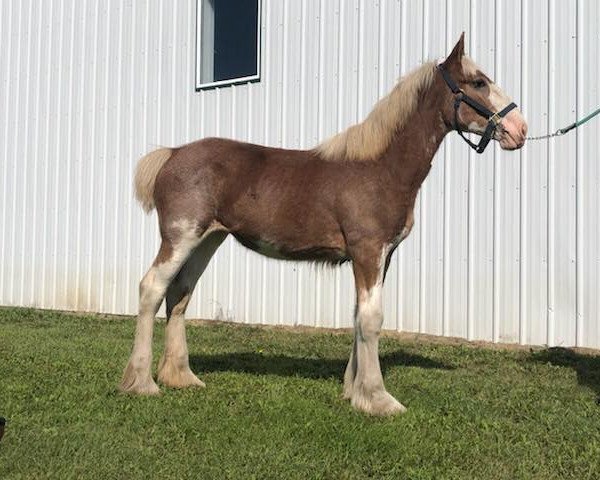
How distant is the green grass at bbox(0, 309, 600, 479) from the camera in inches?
143

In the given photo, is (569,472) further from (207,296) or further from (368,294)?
(207,296)

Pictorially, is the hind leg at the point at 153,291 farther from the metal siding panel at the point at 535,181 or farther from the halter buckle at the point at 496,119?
the metal siding panel at the point at 535,181

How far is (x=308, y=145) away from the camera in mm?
9586

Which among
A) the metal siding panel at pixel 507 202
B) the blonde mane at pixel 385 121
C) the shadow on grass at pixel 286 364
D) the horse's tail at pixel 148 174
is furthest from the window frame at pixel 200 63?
the blonde mane at pixel 385 121

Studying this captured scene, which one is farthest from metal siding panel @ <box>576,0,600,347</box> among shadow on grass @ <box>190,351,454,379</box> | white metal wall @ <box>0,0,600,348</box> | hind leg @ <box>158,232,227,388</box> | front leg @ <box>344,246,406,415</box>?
hind leg @ <box>158,232,227,388</box>

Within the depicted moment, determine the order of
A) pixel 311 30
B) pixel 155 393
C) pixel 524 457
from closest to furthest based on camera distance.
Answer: pixel 524 457 < pixel 155 393 < pixel 311 30

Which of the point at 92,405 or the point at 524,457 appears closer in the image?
the point at 524,457

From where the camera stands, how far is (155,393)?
5.08 m

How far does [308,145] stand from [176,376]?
4.82 metres

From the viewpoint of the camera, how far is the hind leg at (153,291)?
5145 mm

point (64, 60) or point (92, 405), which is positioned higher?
point (64, 60)

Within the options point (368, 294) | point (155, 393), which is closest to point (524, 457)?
point (368, 294)

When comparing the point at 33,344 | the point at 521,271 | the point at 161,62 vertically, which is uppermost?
the point at 161,62

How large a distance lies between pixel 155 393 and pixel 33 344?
3.00 meters
